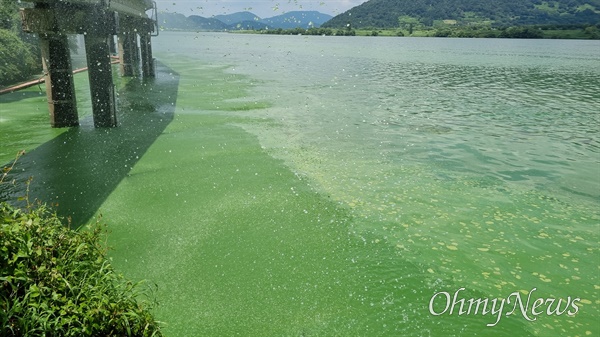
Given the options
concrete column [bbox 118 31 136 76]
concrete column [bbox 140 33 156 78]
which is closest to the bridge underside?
concrete column [bbox 140 33 156 78]

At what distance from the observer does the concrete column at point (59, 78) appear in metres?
14.1

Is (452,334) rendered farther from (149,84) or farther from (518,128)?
(149,84)

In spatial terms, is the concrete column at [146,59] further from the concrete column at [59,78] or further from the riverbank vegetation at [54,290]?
the riverbank vegetation at [54,290]

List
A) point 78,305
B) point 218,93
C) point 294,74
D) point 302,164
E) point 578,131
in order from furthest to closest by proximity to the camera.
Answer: point 294,74
point 218,93
point 578,131
point 302,164
point 78,305

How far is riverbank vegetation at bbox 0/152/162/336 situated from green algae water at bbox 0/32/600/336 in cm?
155

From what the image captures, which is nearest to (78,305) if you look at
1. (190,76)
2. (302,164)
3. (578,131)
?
(302,164)

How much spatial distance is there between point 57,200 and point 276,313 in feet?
20.3

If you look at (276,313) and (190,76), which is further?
(190,76)

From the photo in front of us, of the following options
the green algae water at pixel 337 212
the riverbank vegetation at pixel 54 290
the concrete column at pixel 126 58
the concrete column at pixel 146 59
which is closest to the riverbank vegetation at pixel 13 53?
the concrete column at pixel 126 58

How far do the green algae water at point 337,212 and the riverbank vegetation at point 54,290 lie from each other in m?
1.55

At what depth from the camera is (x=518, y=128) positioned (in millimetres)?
18484

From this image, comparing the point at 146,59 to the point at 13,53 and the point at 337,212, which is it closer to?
the point at 13,53

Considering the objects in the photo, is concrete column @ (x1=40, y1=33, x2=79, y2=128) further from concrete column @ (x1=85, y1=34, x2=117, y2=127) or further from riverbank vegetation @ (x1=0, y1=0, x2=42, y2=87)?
riverbank vegetation @ (x1=0, y1=0, x2=42, y2=87)

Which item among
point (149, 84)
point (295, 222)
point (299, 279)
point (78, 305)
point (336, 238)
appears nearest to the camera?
point (78, 305)
